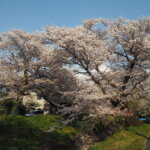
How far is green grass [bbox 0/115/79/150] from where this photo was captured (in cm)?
1031

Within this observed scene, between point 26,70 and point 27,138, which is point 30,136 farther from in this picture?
point 26,70

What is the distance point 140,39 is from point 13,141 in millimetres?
10267

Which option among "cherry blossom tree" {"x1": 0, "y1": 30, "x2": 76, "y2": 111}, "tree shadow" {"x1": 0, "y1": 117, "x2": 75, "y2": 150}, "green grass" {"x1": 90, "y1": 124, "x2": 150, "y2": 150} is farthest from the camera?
"cherry blossom tree" {"x1": 0, "y1": 30, "x2": 76, "y2": 111}

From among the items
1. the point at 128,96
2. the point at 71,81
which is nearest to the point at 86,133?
the point at 128,96

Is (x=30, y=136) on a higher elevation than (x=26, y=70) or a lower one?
lower

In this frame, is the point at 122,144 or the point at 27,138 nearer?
the point at 122,144

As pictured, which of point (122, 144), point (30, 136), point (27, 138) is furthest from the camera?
point (30, 136)

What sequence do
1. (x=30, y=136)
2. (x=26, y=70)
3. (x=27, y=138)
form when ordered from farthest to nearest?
(x=26, y=70) → (x=30, y=136) → (x=27, y=138)

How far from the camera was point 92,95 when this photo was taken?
1218 centimetres

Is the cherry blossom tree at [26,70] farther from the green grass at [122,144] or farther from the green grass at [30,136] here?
the green grass at [122,144]

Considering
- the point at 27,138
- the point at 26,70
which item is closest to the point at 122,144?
the point at 27,138

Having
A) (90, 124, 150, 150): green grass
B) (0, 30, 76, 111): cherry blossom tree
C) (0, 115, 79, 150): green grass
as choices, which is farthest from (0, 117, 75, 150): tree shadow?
(0, 30, 76, 111): cherry blossom tree

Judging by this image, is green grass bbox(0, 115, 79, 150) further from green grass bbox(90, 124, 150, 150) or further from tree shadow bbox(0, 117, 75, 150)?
green grass bbox(90, 124, 150, 150)

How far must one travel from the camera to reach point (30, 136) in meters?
11.8
